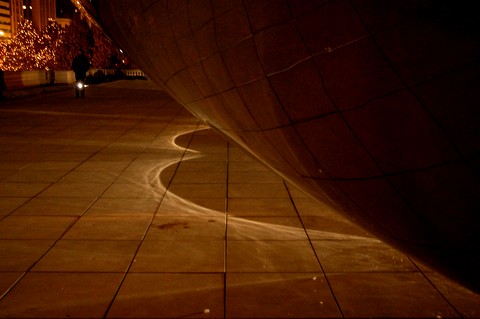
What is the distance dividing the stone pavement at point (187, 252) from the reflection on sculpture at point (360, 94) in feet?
6.10

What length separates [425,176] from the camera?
A: 112 centimetres

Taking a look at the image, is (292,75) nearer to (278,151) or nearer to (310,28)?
(310,28)

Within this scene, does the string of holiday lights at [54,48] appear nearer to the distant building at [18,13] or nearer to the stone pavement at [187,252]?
the distant building at [18,13]

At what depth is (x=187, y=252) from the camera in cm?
395

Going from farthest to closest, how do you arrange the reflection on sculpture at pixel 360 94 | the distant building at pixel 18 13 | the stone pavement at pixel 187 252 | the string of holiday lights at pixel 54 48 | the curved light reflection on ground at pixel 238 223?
the distant building at pixel 18 13
the string of holiday lights at pixel 54 48
the curved light reflection on ground at pixel 238 223
the stone pavement at pixel 187 252
the reflection on sculpture at pixel 360 94

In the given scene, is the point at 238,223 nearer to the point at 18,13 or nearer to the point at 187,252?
the point at 187,252

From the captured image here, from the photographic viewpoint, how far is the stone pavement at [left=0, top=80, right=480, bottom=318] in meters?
3.09

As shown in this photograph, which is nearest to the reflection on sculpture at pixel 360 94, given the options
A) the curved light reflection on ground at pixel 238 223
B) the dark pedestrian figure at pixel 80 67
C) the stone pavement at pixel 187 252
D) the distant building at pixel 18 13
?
the stone pavement at pixel 187 252

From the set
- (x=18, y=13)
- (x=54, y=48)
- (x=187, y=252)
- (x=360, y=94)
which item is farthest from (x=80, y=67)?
(x=18, y=13)

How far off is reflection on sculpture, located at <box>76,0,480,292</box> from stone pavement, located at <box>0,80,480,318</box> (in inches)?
73.2

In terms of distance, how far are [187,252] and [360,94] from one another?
121 inches

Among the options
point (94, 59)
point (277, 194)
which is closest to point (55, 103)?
point (277, 194)

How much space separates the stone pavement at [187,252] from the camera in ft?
10.1

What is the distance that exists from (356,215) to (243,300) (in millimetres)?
1848
